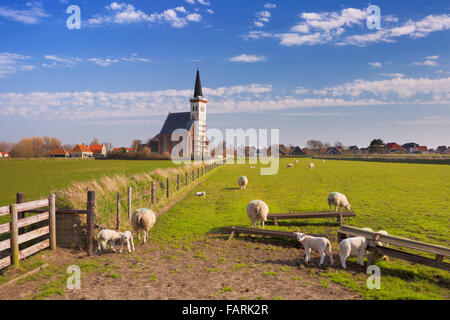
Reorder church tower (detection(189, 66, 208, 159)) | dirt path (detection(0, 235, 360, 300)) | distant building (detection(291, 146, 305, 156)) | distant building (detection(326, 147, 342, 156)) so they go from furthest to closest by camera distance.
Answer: distant building (detection(326, 147, 342, 156))
distant building (detection(291, 146, 305, 156))
church tower (detection(189, 66, 208, 159))
dirt path (detection(0, 235, 360, 300))

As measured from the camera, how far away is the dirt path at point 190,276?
6.49 metres

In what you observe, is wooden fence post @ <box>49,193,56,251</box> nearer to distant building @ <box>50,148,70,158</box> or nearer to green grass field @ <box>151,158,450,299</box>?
green grass field @ <box>151,158,450,299</box>

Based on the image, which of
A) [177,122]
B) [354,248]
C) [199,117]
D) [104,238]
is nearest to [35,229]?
[104,238]

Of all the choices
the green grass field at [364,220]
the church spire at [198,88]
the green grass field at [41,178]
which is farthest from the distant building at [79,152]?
the green grass field at [364,220]

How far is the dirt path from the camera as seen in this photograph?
6.49 meters

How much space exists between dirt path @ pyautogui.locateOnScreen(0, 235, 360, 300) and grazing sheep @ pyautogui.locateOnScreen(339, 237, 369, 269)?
0.90m

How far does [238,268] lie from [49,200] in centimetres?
669

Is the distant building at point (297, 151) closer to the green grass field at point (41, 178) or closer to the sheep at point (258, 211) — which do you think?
the green grass field at point (41, 178)

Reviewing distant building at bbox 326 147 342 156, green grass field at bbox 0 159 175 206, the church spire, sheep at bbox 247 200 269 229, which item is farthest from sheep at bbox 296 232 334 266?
distant building at bbox 326 147 342 156

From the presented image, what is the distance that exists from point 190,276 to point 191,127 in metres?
103

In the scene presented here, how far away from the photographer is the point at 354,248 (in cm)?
830

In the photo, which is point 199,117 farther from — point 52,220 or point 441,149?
point 441,149

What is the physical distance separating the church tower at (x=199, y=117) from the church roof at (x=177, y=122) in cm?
242
